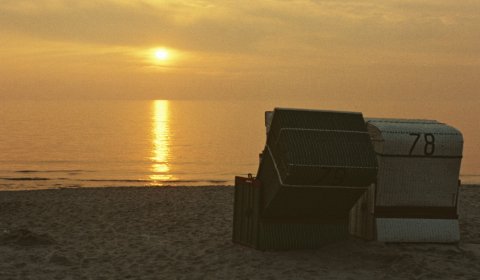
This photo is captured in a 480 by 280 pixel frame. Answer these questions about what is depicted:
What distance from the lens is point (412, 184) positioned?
15.4 m

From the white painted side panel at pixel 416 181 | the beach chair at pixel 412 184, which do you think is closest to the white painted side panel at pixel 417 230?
the beach chair at pixel 412 184

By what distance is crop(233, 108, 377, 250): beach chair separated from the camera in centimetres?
1351

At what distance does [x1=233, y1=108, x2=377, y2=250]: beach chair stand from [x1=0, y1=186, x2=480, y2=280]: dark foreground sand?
430 millimetres

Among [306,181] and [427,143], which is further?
[427,143]

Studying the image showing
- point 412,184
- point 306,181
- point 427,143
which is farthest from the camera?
point 412,184

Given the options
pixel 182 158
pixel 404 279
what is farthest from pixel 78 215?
pixel 182 158

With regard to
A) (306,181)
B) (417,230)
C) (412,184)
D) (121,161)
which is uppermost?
(306,181)

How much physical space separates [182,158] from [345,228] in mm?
46252

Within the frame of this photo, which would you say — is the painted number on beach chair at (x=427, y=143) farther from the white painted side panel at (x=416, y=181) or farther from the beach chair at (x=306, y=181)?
the beach chair at (x=306, y=181)

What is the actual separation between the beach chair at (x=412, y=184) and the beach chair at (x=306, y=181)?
855 mm

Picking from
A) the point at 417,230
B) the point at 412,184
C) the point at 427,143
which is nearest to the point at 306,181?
the point at 412,184

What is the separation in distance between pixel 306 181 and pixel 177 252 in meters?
3.84

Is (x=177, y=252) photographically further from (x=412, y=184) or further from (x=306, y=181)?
(x=412, y=184)

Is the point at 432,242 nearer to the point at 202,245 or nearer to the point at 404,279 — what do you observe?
the point at 404,279
